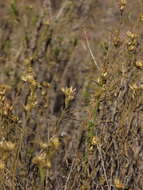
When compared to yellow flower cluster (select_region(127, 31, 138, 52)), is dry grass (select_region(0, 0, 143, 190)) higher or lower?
lower

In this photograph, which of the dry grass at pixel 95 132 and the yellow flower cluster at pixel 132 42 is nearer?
the dry grass at pixel 95 132

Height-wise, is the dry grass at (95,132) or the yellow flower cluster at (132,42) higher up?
the yellow flower cluster at (132,42)

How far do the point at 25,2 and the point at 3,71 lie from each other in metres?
1.78

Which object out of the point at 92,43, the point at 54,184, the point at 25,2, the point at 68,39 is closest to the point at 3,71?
the point at 68,39

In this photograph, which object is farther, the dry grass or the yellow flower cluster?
the yellow flower cluster

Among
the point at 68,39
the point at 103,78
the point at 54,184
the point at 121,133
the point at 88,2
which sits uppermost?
the point at 88,2

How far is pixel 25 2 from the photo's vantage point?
4.54 meters

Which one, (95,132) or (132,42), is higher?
(132,42)

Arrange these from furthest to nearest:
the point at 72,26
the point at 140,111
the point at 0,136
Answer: the point at 72,26
the point at 140,111
the point at 0,136

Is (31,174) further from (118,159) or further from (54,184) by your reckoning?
(118,159)

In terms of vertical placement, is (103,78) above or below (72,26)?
below

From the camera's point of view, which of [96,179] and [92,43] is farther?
[92,43]

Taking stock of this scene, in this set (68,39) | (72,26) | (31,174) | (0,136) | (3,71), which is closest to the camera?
(0,136)

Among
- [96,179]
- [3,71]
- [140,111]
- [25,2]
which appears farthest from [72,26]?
[96,179]
